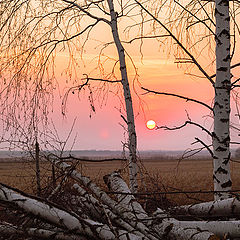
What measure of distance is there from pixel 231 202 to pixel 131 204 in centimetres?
119

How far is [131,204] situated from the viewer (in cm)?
407

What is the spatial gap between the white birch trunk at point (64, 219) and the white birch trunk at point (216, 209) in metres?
0.94

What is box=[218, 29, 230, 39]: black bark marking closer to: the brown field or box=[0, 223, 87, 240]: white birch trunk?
the brown field

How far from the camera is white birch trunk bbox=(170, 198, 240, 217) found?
11.1ft

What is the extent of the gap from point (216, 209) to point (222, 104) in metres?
1.45

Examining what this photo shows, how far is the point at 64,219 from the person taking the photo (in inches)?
132

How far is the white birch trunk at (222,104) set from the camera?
4402mm

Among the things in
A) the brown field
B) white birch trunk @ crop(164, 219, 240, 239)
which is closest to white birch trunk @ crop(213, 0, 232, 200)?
the brown field

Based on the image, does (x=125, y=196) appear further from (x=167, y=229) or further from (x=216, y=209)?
(x=216, y=209)

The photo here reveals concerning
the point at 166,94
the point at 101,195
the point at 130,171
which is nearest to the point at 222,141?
the point at 166,94

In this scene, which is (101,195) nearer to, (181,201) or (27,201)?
(27,201)

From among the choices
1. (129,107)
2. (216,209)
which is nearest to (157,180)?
(129,107)

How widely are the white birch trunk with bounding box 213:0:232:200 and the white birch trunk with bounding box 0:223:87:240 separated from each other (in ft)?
6.57

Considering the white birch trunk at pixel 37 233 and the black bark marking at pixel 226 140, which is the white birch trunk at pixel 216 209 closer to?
the black bark marking at pixel 226 140
